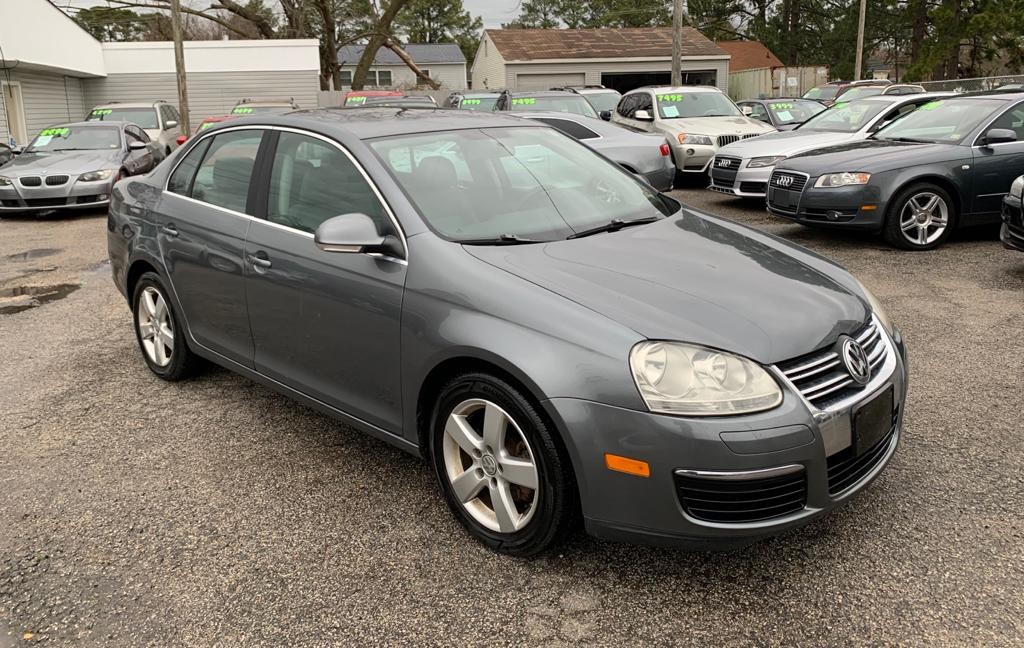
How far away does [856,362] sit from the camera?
2.77 meters

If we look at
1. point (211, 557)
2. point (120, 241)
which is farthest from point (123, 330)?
point (211, 557)

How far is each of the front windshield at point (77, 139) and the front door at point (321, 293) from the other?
1114 cm

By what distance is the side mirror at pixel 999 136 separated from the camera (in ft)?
25.1

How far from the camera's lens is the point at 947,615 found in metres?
2.56

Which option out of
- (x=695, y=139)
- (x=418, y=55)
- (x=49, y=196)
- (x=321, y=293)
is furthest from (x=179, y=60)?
(x=418, y=55)

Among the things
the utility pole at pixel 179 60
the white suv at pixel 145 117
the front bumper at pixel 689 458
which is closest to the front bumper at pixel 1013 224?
the front bumper at pixel 689 458

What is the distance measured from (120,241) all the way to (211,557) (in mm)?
2698

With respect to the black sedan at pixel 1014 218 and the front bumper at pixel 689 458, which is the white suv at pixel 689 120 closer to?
Answer: the black sedan at pixel 1014 218

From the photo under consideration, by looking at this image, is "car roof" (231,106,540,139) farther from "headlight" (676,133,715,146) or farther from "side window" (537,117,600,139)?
"headlight" (676,133,715,146)

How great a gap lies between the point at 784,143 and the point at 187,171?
8.07m

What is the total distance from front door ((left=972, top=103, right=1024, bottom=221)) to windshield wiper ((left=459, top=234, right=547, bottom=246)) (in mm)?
6476

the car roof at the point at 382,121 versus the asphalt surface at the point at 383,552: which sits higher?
the car roof at the point at 382,121

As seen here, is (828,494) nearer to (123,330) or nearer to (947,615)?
(947,615)

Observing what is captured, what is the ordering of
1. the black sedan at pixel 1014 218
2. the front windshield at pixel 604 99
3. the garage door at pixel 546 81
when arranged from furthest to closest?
the garage door at pixel 546 81
the front windshield at pixel 604 99
the black sedan at pixel 1014 218
